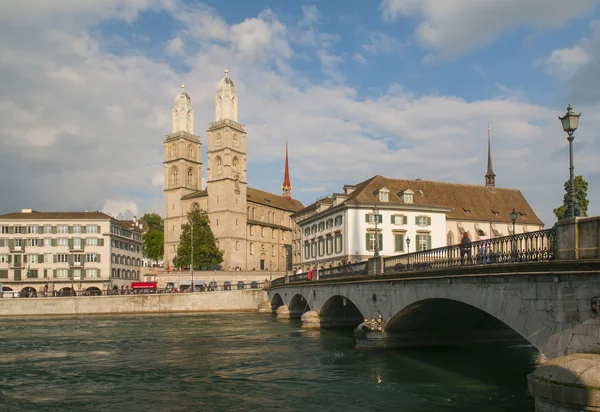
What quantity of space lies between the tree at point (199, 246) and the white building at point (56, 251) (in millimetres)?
13167

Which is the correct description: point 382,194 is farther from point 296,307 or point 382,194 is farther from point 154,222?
point 154,222

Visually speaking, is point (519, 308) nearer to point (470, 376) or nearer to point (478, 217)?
point (470, 376)

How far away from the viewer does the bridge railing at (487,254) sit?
1720cm

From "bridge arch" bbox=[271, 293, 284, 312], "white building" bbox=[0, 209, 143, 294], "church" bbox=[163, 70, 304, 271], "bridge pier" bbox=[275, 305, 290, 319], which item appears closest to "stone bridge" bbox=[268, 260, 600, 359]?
"bridge pier" bbox=[275, 305, 290, 319]

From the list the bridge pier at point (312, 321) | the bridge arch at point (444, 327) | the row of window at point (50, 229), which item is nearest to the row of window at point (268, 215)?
the row of window at point (50, 229)

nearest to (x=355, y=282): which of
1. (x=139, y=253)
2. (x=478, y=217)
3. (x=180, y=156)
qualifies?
(x=478, y=217)

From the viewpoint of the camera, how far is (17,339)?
1683 inches

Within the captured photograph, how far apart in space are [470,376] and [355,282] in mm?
12081

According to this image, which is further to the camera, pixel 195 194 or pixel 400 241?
pixel 195 194

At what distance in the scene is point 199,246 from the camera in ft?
346

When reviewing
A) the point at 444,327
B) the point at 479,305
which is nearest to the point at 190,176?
the point at 444,327

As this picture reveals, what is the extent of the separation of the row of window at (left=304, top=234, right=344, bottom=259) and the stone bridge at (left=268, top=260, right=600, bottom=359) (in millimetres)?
20499

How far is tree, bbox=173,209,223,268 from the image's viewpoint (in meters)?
105

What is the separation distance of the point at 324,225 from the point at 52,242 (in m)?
46.4
